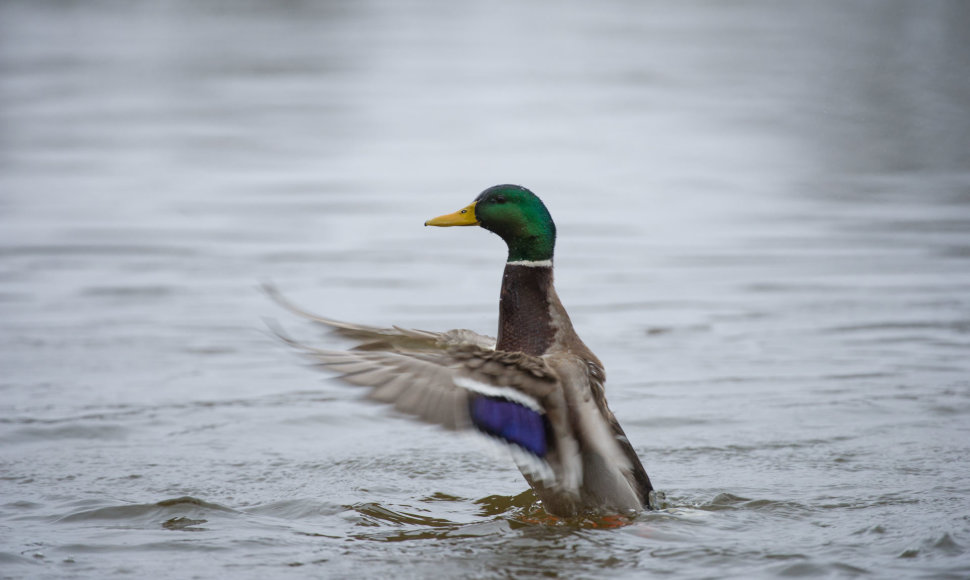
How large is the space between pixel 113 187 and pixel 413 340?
6967 millimetres

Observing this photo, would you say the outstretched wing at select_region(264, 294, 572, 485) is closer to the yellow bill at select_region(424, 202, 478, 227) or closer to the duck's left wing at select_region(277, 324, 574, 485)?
the duck's left wing at select_region(277, 324, 574, 485)

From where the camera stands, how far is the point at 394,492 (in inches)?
208

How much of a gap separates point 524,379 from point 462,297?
3.70 meters

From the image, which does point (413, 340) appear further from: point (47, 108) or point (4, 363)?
point (47, 108)

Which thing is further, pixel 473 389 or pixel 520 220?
pixel 520 220

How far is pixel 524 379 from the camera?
4.46m

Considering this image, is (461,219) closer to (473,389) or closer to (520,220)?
(520,220)

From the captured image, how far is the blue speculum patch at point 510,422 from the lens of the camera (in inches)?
171

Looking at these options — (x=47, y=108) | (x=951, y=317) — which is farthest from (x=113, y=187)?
(x=951, y=317)

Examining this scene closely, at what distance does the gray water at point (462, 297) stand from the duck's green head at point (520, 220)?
79 cm

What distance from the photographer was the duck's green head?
5125 millimetres

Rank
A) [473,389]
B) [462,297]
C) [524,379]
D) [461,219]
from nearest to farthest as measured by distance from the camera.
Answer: [473,389] < [524,379] < [461,219] < [462,297]

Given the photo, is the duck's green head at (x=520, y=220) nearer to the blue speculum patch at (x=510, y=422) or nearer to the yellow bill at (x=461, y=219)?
the yellow bill at (x=461, y=219)

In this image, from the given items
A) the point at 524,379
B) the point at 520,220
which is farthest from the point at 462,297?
the point at 524,379
